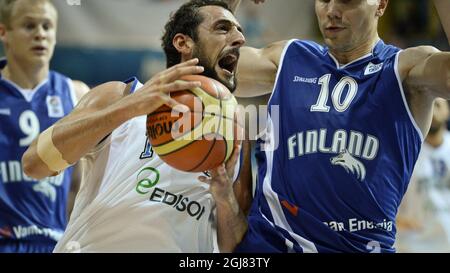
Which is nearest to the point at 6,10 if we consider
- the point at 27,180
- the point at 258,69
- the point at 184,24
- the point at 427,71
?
the point at 27,180

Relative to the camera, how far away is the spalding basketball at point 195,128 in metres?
3.30

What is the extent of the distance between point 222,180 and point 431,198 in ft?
18.1

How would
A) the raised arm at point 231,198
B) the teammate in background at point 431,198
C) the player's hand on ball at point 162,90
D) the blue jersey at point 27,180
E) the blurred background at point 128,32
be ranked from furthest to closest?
the blurred background at point 128,32 < the teammate in background at point 431,198 < the blue jersey at point 27,180 < the raised arm at point 231,198 < the player's hand on ball at point 162,90

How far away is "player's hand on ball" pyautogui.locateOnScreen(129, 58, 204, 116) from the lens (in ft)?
10.6

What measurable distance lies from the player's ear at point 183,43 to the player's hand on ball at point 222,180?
0.66 metres

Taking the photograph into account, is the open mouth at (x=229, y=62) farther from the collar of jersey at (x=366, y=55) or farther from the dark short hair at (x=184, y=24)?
the collar of jersey at (x=366, y=55)

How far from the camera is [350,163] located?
3.83 metres

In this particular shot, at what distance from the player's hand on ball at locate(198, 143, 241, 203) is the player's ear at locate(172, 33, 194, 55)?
0.66 meters

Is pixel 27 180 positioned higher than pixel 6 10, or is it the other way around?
pixel 6 10

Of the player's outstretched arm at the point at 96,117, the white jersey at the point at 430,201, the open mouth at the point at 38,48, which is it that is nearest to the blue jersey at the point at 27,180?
the open mouth at the point at 38,48

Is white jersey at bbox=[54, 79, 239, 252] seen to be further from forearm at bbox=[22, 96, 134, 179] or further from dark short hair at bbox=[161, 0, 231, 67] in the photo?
dark short hair at bbox=[161, 0, 231, 67]

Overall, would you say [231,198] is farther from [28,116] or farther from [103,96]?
[28,116]

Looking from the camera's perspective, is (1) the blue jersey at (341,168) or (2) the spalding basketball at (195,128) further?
(1) the blue jersey at (341,168)
